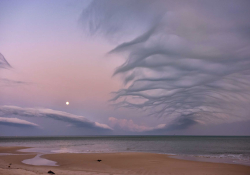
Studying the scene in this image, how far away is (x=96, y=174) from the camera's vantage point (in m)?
19.1

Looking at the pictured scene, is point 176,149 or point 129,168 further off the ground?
point 129,168

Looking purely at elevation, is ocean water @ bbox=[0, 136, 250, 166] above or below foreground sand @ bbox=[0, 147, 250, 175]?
below

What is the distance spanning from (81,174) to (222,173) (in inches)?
642

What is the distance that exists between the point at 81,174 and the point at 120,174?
4195 mm

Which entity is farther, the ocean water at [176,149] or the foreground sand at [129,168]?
the ocean water at [176,149]

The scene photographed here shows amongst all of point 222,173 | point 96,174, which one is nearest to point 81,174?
point 96,174

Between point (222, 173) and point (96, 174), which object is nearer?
point (96, 174)

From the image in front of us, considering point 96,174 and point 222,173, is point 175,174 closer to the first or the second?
point 222,173

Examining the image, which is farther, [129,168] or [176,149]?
[176,149]

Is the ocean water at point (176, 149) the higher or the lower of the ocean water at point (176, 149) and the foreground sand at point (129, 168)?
the lower

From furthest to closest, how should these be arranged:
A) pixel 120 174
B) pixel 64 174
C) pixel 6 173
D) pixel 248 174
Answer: pixel 248 174, pixel 120 174, pixel 64 174, pixel 6 173

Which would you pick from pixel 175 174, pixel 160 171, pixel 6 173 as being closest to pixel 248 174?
pixel 175 174

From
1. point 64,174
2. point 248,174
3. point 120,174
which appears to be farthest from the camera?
point 248,174

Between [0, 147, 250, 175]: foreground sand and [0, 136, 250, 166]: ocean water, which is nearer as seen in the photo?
[0, 147, 250, 175]: foreground sand
